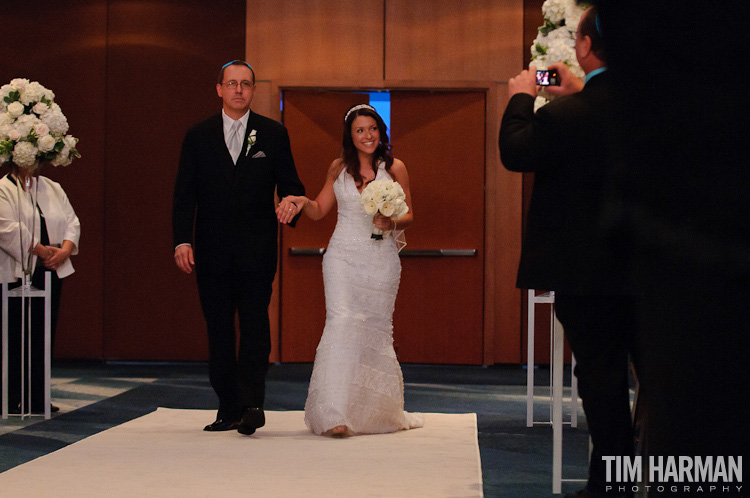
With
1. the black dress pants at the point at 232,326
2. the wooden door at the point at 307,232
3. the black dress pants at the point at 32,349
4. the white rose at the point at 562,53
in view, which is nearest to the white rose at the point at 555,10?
the white rose at the point at 562,53

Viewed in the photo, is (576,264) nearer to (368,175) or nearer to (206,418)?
(368,175)

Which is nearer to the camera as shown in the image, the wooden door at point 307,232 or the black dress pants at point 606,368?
the black dress pants at point 606,368

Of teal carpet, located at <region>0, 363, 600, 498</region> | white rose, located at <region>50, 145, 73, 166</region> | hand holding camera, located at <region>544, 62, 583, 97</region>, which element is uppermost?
hand holding camera, located at <region>544, 62, 583, 97</region>

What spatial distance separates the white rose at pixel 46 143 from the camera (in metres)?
5.17

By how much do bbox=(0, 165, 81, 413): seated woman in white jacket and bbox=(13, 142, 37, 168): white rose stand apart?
15cm

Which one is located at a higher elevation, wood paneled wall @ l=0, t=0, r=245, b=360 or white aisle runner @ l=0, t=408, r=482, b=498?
wood paneled wall @ l=0, t=0, r=245, b=360

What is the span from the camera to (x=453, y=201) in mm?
8078

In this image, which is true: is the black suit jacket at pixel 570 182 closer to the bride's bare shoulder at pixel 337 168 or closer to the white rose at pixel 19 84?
the bride's bare shoulder at pixel 337 168

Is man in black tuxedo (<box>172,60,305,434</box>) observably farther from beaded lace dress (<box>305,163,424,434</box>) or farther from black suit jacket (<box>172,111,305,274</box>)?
beaded lace dress (<box>305,163,424,434</box>)

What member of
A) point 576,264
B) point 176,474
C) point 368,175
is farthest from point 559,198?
point 368,175

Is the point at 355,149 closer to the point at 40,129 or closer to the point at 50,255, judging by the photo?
the point at 40,129

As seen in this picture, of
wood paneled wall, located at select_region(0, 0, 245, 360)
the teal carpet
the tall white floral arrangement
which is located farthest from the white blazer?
the tall white floral arrangement

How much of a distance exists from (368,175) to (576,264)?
251 cm

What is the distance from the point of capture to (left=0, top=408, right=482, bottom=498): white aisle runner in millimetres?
3252
